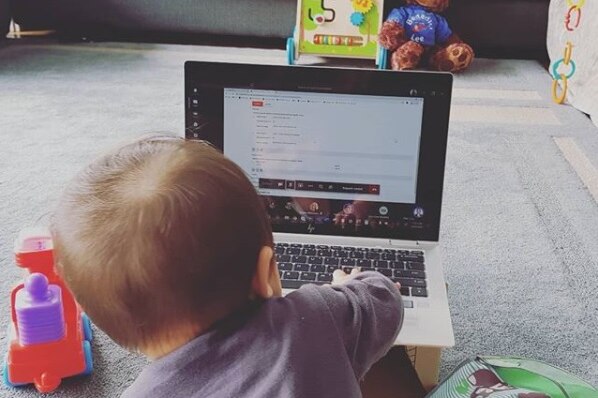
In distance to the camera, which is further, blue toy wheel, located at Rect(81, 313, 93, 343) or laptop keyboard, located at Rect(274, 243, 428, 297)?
blue toy wheel, located at Rect(81, 313, 93, 343)

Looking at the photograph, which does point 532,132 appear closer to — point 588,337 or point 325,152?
point 588,337

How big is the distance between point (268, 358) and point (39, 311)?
57 centimetres

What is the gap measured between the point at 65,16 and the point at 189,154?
9.26 ft

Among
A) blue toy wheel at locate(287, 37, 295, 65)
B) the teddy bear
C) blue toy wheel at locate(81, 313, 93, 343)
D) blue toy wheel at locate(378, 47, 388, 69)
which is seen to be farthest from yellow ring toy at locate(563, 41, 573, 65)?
blue toy wheel at locate(81, 313, 93, 343)

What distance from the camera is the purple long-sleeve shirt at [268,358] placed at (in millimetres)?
643

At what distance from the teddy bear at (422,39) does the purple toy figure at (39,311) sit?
6.11 feet

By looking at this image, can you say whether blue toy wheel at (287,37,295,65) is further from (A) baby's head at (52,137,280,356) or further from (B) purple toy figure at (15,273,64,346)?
(A) baby's head at (52,137,280,356)

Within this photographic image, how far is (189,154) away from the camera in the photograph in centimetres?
Answer: 63

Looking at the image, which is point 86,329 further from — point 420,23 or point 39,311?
point 420,23

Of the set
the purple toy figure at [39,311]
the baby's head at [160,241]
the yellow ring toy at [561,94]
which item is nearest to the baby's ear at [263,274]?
the baby's head at [160,241]

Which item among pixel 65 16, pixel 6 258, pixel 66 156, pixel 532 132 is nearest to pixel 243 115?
pixel 6 258

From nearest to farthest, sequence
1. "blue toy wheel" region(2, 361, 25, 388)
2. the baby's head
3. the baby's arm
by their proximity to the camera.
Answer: the baby's head < the baby's arm < "blue toy wheel" region(2, 361, 25, 388)

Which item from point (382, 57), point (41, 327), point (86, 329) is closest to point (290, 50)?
point (382, 57)

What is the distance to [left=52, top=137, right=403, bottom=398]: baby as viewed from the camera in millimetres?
597
